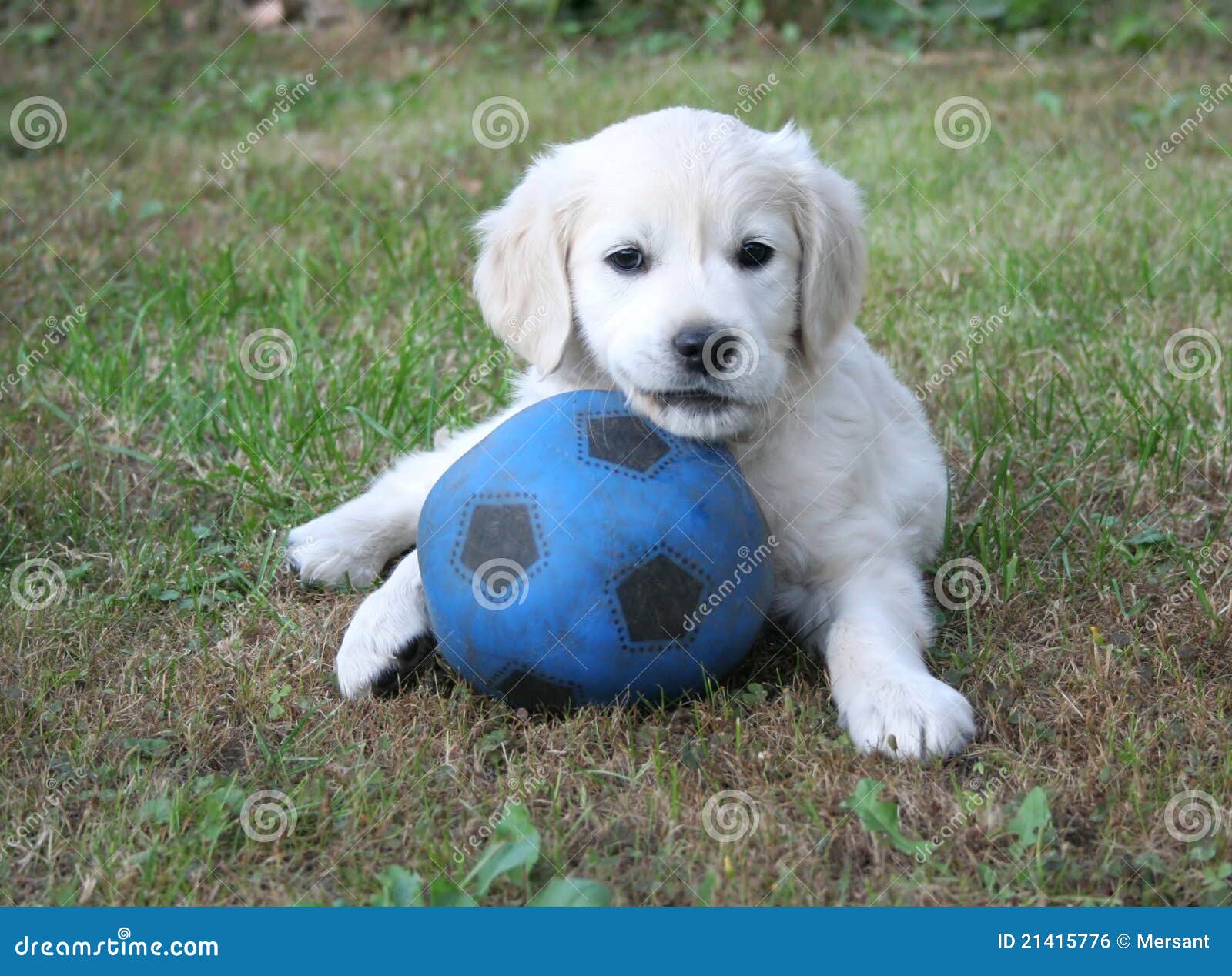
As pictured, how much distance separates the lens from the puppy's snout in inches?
115

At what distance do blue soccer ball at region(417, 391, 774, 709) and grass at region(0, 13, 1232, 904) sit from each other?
0.15 meters

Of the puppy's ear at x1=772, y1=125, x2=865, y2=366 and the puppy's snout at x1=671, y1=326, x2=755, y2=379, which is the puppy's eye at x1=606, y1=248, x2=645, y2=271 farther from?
the puppy's ear at x1=772, y1=125, x2=865, y2=366

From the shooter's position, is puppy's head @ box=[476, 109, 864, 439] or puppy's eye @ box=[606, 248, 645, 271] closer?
puppy's head @ box=[476, 109, 864, 439]

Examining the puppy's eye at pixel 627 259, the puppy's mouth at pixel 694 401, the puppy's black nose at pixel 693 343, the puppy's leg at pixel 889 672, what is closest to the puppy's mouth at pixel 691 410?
the puppy's mouth at pixel 694 401

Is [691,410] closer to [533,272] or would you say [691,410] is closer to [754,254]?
[754,254]

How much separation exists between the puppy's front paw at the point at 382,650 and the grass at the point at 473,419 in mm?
65

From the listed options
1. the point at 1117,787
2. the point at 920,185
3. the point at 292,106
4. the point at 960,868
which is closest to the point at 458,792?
the point at 960,868

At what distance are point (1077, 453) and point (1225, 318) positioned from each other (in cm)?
136

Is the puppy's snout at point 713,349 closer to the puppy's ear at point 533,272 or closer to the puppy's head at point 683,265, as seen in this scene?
the puppy's head at point 683,265

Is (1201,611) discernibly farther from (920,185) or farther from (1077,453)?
(920,185)

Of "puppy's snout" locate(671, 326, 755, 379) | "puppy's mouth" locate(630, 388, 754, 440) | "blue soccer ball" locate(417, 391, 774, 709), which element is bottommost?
"blue soccer ball" locate(417, 391, 774, 709)

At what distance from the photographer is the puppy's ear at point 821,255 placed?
333 cm

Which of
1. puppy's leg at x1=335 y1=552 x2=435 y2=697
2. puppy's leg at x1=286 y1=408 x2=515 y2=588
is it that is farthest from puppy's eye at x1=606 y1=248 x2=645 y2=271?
puppy's leg at x1=335 y1=552 x2=435 y2=697

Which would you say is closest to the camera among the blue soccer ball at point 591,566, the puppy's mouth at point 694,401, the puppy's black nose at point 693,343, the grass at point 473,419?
the grass at point 473,419
